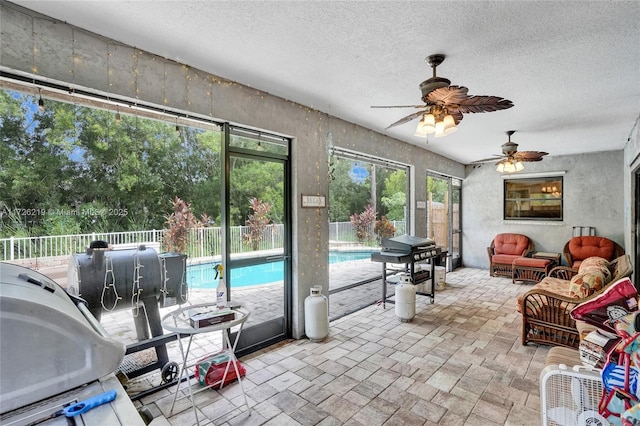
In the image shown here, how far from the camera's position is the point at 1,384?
3.00 ft

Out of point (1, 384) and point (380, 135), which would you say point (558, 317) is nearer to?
point (380, 135)

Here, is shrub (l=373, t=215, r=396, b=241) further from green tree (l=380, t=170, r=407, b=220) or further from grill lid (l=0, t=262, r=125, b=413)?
grill lid (l=0, t=262, r=125, b=413)

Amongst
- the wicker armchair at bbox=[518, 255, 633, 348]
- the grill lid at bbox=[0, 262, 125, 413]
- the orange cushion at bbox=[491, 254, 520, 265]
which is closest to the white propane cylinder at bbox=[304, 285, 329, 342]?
the wicker armchair at bbox=[518, 255, 633, 348]

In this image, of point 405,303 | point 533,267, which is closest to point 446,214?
point 533,267

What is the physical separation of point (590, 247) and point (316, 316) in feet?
19.8

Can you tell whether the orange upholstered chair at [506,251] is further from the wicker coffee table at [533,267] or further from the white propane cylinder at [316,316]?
the white propane cylinder at [316,316]

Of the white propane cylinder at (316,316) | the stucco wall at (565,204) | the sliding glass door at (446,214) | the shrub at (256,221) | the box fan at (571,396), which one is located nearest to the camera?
the box fan at (571,396)

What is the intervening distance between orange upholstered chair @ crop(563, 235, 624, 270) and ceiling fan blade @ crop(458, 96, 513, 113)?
5.14 m

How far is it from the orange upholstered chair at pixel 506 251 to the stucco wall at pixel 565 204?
306 millimetres

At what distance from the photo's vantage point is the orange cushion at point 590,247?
5988 mm

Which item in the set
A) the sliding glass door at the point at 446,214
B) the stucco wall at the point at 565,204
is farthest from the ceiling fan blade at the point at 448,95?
the stucco wall at the point at 565,204

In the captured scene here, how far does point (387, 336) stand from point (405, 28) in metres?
3.17

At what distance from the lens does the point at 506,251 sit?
716 centimetres

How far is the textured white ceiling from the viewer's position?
74.5 inches
